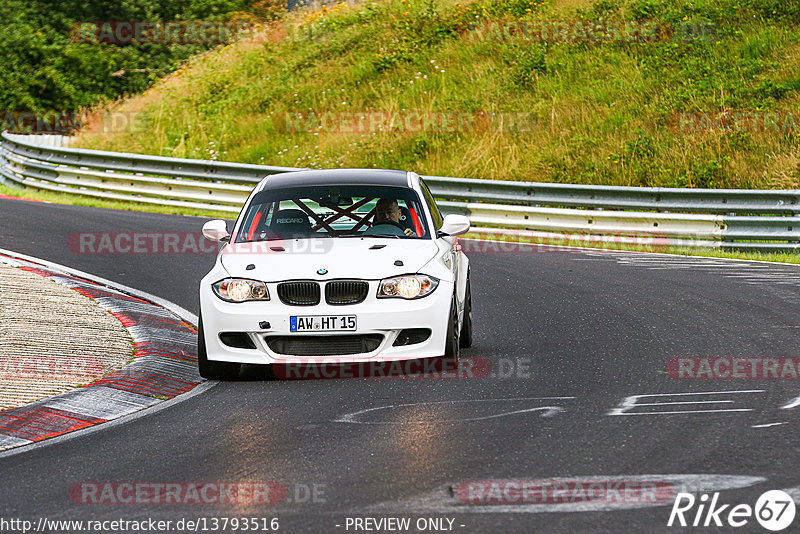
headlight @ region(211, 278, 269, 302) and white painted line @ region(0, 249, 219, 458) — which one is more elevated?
headlight @ region(211, 278, 269, 302)

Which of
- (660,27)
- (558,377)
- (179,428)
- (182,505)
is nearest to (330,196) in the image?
(558,377)

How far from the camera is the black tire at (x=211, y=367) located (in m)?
8.70

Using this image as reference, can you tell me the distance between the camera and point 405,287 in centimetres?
870

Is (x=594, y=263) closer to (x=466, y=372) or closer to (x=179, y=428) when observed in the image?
(x=466, y=372)

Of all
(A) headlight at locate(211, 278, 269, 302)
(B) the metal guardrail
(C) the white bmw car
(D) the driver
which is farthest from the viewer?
(B) the metal guardrail

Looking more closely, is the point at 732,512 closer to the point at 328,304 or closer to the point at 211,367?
the point at 328,304

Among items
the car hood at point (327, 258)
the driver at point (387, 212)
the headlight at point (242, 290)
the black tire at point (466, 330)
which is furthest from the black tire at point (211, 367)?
the black tire at point (466, 330)

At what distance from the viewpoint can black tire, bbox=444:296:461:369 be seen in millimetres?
8867

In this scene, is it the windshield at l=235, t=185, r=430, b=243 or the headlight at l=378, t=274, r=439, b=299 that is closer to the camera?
the headlight at l=378, t=274, r=439, b=299

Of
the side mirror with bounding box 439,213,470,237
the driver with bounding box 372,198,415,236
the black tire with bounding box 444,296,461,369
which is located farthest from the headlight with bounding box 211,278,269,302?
the side mirror with bounding box 439,213,470,237

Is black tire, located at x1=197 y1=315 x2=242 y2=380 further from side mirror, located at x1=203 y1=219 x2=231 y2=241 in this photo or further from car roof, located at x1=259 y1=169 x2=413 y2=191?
car roof, located at x1=259 y1=169 x2=413 y2=191

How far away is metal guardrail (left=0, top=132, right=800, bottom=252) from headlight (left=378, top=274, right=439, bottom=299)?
1015 cm

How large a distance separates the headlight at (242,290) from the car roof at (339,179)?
1639mm

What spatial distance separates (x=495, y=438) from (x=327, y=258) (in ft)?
8.68
